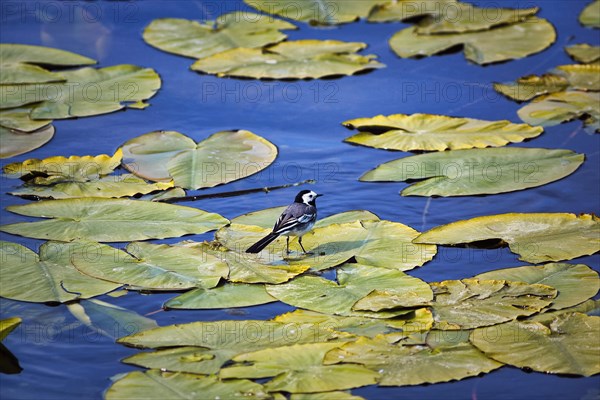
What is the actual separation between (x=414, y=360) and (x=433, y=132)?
11.5 ft

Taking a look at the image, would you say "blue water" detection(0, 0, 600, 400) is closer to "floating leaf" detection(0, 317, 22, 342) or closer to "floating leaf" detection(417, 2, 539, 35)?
"floating leaf" detection(0, 317, 22, 342)

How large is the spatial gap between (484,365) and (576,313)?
80cm

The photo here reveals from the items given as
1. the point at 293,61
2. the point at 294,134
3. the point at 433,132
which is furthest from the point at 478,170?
the point at 293,61

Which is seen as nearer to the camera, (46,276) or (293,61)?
(46,276)

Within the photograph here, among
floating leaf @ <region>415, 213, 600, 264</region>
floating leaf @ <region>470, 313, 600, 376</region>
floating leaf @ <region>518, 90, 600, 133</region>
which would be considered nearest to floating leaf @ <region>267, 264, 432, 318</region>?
floating leaf @ <region>470, 313, 600, 376</region>

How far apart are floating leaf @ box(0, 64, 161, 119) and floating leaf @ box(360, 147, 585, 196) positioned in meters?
2.80

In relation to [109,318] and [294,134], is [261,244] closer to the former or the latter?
[109,318]

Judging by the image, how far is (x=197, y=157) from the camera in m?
7.39

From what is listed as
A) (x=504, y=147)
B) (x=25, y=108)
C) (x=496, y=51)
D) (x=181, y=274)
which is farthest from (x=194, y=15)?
(x=181, y=274)

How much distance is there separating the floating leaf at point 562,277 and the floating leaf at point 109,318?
2.26m

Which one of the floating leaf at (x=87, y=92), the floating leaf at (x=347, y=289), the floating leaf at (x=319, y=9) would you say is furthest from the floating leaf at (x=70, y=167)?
the floating leaf at (x=319, y=9)

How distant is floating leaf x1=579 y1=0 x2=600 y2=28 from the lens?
33.3 ft

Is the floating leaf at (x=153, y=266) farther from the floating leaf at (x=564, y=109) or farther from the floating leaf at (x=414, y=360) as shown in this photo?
the floating leaf at (x=564, y=109)

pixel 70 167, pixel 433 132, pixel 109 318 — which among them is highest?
pixel 433 132
